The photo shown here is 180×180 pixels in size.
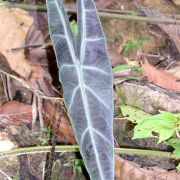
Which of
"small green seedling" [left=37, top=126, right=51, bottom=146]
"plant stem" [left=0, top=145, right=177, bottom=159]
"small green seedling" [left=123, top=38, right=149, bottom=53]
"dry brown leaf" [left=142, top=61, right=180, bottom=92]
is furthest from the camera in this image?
"small green seedling" [left=123, top=38, right=149, bottom=53]

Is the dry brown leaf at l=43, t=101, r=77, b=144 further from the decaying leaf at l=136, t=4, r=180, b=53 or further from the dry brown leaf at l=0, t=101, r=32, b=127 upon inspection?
the decaying leaf at l=136, t=4, r=180, b=53

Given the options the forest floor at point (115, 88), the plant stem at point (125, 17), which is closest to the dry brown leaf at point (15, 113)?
the forest floor at point (115, 88)

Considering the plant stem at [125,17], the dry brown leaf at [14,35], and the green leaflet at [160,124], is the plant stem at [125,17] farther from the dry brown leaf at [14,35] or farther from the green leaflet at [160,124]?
the green leaflet at [160,124]

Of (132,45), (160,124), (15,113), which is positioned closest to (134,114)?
(160,124)

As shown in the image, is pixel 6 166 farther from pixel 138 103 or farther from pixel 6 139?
pixel 138 103

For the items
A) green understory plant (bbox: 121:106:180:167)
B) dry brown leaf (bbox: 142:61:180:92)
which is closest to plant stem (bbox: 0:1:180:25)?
dry brown leaf (bbox: 142:61:180:92)
